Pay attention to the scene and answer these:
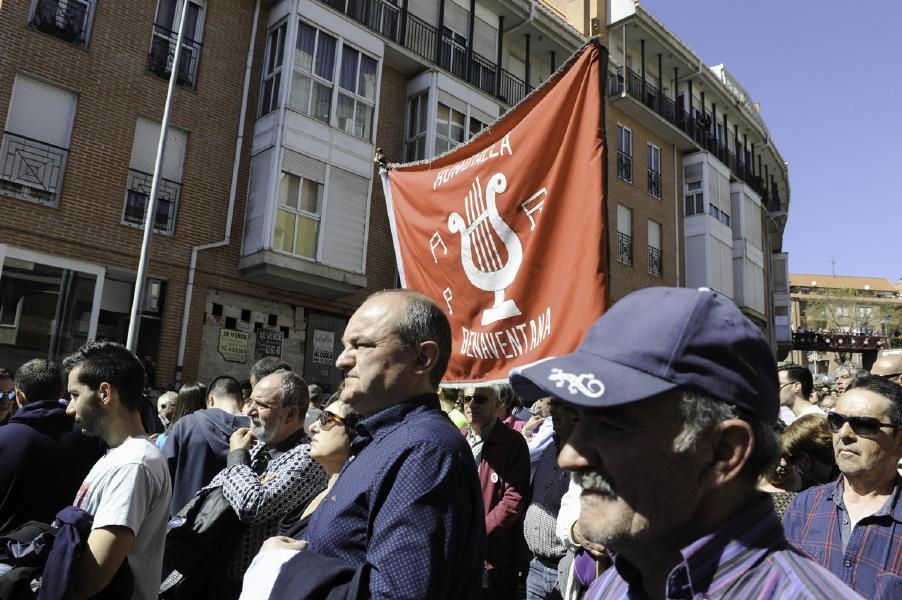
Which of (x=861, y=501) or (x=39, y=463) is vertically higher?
(x=861, y=501)

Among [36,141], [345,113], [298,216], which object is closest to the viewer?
[36,141]

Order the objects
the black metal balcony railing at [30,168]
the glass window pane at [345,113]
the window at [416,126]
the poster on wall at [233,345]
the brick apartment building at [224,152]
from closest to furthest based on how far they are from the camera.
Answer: the black metal balcony railing at [30,168], the brick apartment building at [224,152], the poster on wall at [233,345], the glass window pane at [345,113], the window at [416,126]

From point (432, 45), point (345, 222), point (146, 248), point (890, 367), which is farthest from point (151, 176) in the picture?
point (890, 367)

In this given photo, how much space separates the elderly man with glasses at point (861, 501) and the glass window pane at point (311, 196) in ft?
40.2

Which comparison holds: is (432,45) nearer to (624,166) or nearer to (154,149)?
(154,149)

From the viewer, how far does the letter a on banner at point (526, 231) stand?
3295 mm

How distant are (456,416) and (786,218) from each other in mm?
34085

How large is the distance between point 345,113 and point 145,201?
4765mm

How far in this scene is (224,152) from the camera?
1373cm

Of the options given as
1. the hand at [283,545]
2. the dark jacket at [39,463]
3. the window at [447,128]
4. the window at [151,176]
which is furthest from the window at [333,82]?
the hand at [283,545]

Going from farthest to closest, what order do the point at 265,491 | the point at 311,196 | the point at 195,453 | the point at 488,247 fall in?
the point at 311,196, the point at 195,453, the point at 488,247, the point at 265,491

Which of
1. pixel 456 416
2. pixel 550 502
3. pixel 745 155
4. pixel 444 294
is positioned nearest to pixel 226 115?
pixel 456 416

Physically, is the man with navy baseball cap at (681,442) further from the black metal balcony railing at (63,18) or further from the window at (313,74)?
the window at (313,74)

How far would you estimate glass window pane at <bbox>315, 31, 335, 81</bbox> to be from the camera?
14.4 metres
